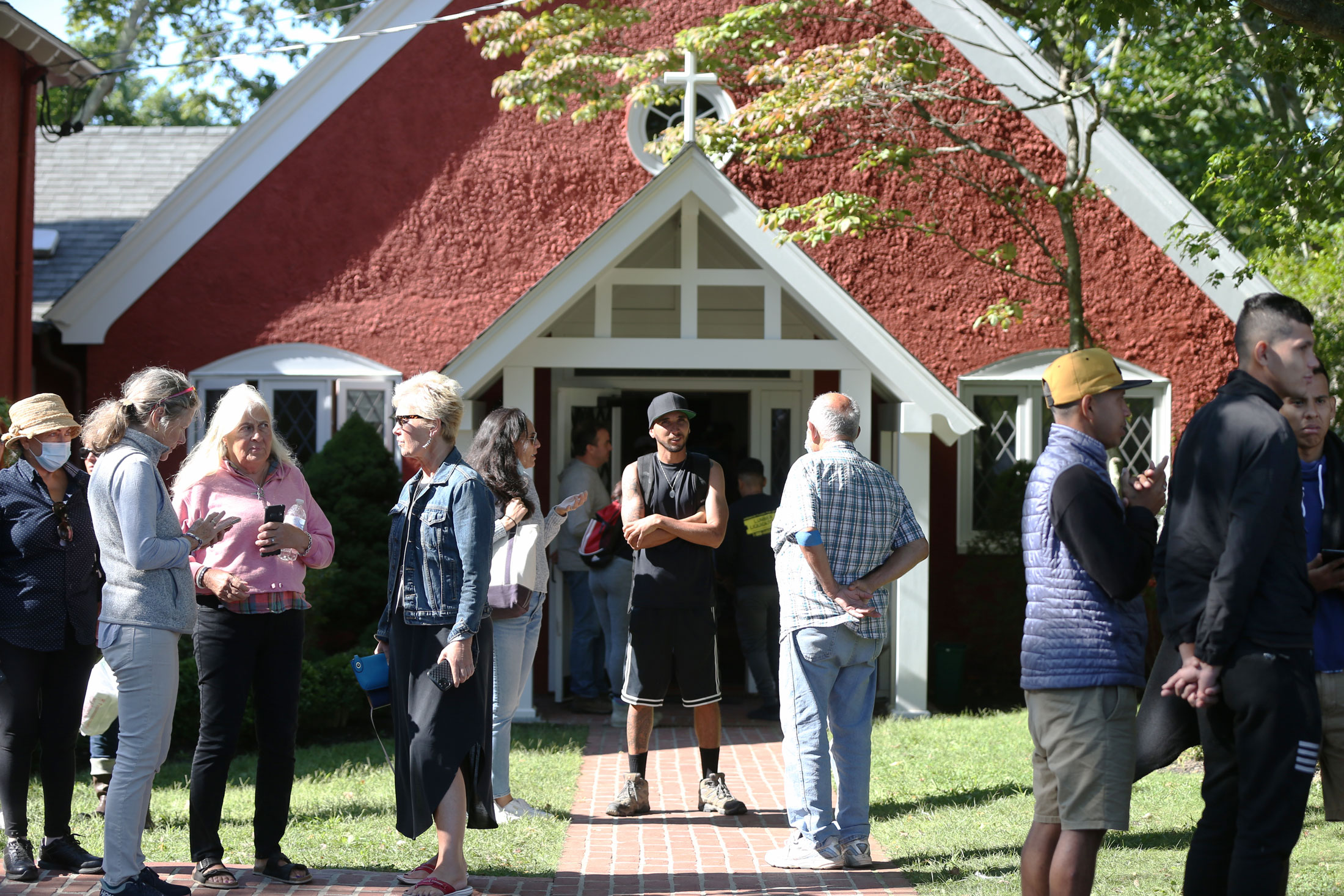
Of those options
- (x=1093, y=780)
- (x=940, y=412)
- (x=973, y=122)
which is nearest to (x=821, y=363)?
(x=940, y=412)

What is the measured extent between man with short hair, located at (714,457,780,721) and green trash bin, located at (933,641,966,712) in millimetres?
1833

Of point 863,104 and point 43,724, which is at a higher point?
point 863,104

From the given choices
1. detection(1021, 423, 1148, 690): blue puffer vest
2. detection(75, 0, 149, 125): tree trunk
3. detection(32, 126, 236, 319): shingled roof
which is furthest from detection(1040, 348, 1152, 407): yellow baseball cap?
detection(75, 0, 149, 125): tree trunk

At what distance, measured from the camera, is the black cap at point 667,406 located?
6527 millimetres

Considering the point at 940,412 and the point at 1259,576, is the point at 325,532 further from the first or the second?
the point at 940,412

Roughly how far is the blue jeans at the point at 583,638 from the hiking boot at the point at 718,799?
3.70 metres

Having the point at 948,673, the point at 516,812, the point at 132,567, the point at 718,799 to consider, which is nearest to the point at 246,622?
the point at 132,567

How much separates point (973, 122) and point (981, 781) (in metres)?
5.26

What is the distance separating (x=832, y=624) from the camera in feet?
17.9

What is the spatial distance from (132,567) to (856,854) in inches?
124

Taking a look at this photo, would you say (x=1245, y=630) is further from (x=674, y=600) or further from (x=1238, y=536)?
(x=674, y=600)

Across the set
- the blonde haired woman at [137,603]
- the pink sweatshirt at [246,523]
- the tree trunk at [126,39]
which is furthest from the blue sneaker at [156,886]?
the tree trunk at [126,39]

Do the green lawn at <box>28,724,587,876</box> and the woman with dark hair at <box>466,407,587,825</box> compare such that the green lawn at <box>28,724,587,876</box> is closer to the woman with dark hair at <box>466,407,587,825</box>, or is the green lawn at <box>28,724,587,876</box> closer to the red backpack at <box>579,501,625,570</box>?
the woman with dark hair at <box>466,407,587,825</box>

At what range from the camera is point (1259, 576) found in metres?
3.62
